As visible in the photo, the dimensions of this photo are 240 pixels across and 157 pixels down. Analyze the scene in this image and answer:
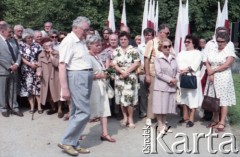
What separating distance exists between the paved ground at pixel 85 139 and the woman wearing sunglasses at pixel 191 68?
391 mm

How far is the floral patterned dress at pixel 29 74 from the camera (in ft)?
26.5

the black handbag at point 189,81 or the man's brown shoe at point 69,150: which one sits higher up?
the black handbag at point 189,81

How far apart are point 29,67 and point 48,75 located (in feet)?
1.33

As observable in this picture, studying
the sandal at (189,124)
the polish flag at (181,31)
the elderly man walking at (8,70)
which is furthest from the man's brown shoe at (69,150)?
the polish flag at (181,31)

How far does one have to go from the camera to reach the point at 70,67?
552 centimetres

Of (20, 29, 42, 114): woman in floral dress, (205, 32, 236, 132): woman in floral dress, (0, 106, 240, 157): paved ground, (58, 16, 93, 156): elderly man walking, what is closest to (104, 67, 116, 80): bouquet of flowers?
(0, 106, 240, 157): paved ground

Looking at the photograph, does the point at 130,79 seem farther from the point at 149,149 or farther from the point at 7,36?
the point at 7,36

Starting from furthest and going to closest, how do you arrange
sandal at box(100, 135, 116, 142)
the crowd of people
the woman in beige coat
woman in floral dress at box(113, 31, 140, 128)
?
the woman in beige coat
woman in floral dress at box(113, 31, 140, 128)
sandal at box(100, 135, 116, 142)
the crowd of people

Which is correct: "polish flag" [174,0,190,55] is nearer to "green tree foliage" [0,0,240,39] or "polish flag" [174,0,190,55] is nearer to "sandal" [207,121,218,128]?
"sandal" [207,121,218,128]

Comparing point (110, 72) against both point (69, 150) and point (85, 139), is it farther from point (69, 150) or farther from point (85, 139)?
point (69, 150)

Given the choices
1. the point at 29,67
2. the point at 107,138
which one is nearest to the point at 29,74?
the point at 29,67

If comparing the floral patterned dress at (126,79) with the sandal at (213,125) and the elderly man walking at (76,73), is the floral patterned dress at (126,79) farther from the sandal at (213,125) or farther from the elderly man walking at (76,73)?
the elderly man walking at (76,73)

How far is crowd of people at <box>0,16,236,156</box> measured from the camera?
5.58 metres

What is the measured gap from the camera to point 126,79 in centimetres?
716
